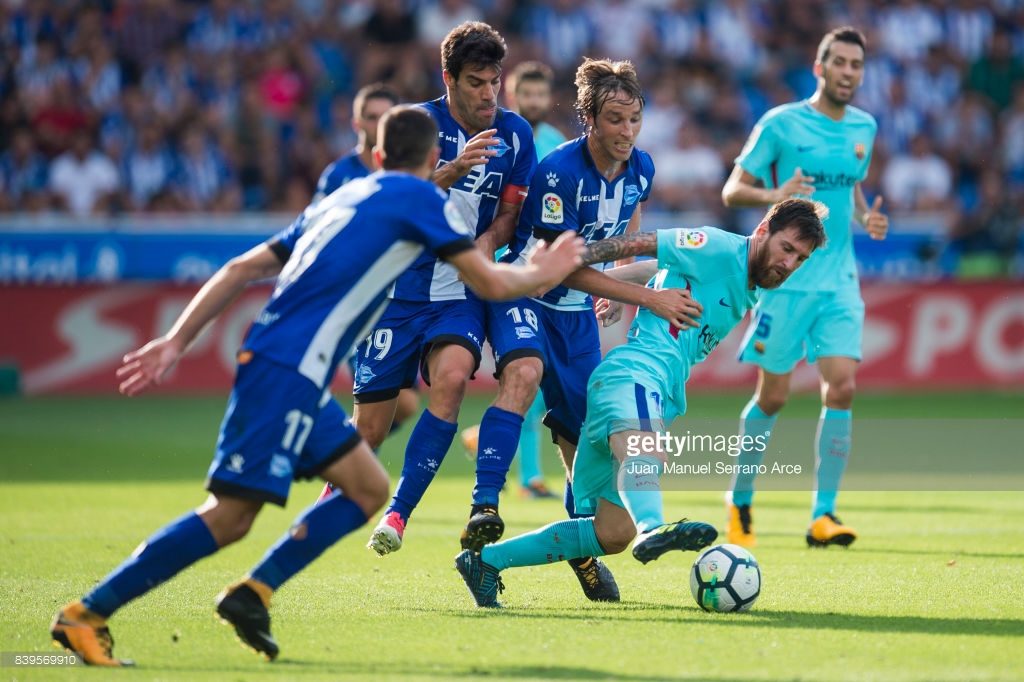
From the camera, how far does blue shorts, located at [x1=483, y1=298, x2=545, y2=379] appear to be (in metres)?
7.25

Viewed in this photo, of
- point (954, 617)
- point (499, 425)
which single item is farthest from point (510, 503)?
point (954, 617)

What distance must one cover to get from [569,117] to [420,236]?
16.5m

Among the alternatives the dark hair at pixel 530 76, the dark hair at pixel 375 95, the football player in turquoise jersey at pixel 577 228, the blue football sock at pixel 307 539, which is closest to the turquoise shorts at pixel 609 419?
the football player in turquoise jersey at pixel 577 228

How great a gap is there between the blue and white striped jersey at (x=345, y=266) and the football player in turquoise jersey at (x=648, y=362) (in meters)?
1.34

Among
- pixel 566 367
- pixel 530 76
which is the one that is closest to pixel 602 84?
pixel 566 367

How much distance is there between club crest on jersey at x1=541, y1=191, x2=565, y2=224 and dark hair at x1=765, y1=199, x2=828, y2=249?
43.3 inches

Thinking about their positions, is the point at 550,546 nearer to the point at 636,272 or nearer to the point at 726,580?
the point at 726,580

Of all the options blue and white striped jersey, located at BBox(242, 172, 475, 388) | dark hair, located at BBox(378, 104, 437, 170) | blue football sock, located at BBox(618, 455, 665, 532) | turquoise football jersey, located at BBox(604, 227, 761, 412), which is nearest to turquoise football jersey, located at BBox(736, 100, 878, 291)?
turquoise football jersey, located at BBox(604, 227, 761, 412)

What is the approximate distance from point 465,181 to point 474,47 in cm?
74

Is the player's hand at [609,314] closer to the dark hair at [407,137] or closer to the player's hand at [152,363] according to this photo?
the dark hair at [407,137]

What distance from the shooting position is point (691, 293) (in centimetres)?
694

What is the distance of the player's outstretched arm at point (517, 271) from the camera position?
5676mm

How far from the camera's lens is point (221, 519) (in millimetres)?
5559

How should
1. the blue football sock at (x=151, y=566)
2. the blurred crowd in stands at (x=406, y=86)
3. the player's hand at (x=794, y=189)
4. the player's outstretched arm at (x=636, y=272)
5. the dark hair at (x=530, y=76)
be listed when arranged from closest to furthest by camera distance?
the blue football sock at (x=151, y=566)
the player's outstretched arm at (x=636, y=272)
the player's hand at (x=794, y=189)
the dark hair at (x=530, y=76)
the blurred crowd in stands at (x=406, y=86)
